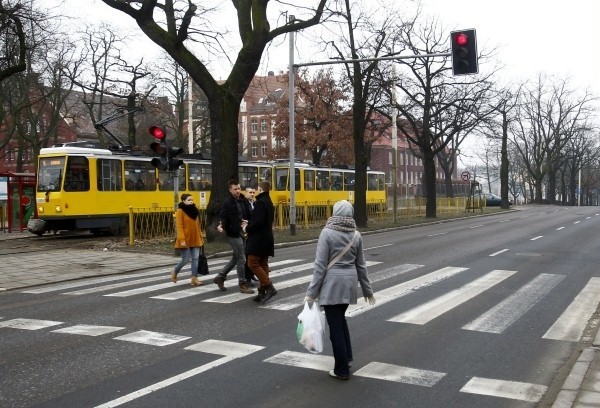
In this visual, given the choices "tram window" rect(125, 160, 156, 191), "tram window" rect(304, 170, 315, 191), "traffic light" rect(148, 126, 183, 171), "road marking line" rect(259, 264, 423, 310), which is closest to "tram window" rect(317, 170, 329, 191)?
"tram window" rect(304, 170, 315, 191)

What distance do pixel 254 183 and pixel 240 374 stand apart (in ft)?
82.8

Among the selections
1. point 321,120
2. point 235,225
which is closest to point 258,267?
point 235,225

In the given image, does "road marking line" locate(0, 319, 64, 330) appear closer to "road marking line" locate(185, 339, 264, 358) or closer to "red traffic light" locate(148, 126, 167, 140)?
"road marking line" locate(185, 339, 264, 358)

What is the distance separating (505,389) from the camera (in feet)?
17.7

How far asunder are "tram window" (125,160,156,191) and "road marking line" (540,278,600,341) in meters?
17.4

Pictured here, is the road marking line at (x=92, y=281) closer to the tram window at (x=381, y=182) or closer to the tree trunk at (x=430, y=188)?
the tree trunk at (x=430, y=188)

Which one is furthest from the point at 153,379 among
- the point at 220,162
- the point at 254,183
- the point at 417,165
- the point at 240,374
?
the point at 417,165

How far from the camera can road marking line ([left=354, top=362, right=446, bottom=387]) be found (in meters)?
5.61

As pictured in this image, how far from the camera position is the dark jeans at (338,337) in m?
5.64

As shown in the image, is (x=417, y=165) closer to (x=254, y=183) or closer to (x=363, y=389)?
(x=254, y=183)

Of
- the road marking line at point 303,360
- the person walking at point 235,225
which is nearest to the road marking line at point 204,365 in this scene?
the road marking line at point 303,360

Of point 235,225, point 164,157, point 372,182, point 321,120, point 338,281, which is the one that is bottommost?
point 338,281

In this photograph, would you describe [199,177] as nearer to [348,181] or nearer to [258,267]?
[348,181]

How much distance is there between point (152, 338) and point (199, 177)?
65.6ft
